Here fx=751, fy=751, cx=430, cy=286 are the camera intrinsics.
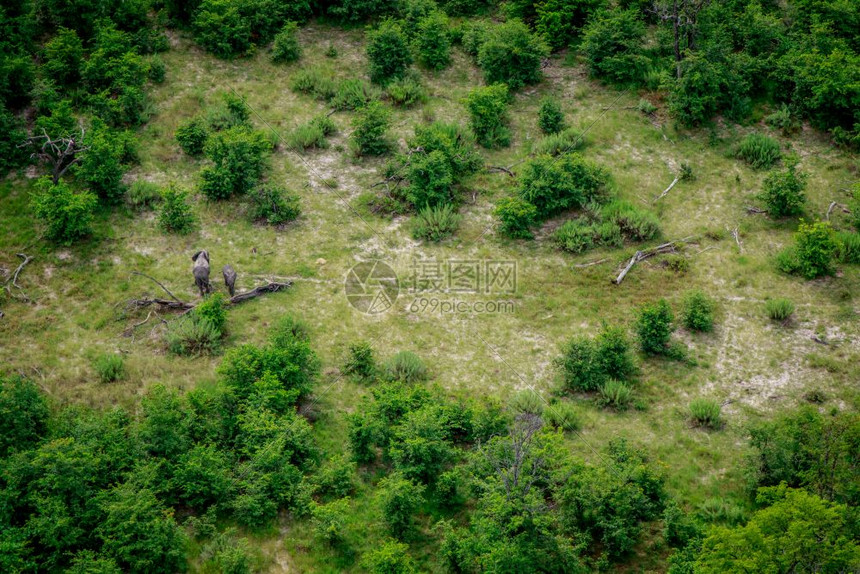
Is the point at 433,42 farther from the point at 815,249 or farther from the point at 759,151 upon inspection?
the point at 815,249

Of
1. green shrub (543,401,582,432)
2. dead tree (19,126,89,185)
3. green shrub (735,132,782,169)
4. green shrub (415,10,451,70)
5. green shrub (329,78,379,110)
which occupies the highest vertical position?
green shrub (415,10,451,70)

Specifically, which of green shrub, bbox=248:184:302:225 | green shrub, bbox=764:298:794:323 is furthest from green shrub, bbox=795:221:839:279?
green shrub, bbox=248:184:302:225

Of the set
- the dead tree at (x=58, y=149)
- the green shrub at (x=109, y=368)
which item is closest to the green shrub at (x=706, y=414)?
the green shrub at (x=109, y=368)

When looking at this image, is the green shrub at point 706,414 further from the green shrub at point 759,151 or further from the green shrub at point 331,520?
the green shrub at point 759,151

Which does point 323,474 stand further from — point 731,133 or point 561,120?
point 731,133

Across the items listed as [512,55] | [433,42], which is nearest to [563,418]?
[512,55]

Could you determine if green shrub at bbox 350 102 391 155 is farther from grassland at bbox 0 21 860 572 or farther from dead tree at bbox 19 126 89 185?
dead tree at bbox 19 126 89 185
